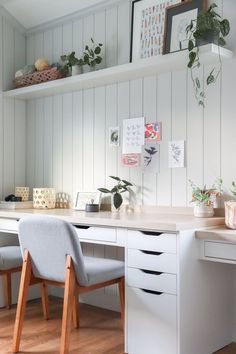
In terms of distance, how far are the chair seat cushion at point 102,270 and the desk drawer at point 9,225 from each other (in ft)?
2.21

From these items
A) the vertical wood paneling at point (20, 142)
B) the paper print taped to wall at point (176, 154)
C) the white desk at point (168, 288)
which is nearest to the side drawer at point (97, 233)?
the white desk at point (168, 288)

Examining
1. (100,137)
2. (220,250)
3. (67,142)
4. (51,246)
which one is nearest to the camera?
(220,250)

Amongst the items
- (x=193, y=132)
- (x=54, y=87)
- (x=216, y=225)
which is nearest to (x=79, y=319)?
(x=216, y=225)

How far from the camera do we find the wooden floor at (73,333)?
2662mm

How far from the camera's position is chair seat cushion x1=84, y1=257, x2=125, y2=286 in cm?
255

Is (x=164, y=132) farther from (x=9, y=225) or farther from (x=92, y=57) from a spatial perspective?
(x=9, y=225)

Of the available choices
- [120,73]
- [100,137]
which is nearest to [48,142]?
[100,137]

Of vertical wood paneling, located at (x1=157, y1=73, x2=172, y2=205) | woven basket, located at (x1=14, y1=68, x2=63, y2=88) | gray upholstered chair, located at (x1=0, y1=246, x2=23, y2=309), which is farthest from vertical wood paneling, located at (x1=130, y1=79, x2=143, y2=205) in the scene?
gray upholstered chair, located at (x1=0, y1=246, x2=23, y2=309)

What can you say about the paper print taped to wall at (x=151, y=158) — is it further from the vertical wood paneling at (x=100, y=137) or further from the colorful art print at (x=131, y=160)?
the vertical wood paneling at (x=100, y=137)

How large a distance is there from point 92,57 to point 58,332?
1.93 meters

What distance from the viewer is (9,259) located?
3.23m

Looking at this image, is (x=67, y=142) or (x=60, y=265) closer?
(x=60, y=265)

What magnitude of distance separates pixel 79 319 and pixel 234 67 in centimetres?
192

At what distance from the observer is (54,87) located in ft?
11.5
